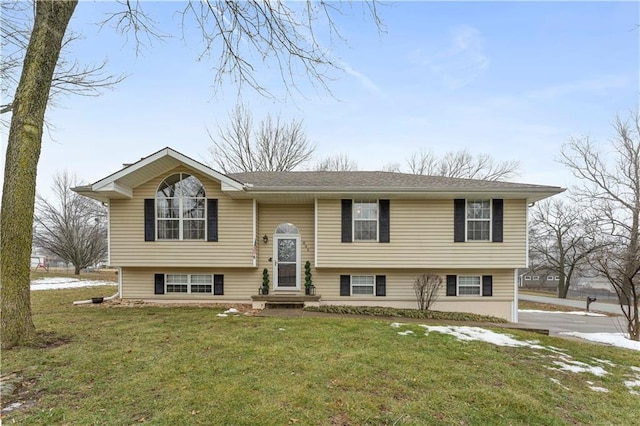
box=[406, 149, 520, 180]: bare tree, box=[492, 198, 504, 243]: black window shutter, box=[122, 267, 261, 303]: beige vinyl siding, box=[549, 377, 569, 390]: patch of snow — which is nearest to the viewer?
box=[549, 377, 569, 390]: patch of snow

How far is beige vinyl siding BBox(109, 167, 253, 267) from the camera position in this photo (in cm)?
952

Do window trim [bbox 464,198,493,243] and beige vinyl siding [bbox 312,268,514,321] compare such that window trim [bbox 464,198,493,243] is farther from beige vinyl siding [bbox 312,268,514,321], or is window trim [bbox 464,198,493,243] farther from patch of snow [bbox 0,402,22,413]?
patch of snow [bbox 0,402,22,413]

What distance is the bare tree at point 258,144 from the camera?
21.9 meters

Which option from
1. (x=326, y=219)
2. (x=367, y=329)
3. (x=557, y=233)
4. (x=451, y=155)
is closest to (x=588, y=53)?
(x=326, y=219)

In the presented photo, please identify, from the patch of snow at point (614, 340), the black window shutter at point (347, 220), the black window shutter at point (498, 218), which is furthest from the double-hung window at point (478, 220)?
the black window shutter at point (347, 220)

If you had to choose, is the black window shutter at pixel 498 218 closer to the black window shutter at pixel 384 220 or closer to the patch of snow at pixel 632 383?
the black window shutter at pixel 384 220

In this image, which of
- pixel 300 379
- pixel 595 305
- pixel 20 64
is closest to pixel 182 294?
pixel 300 379

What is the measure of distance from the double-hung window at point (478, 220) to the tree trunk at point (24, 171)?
411 inches

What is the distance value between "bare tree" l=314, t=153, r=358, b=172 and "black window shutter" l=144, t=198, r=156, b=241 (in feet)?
58.3

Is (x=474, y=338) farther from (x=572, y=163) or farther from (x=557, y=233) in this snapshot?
(x=557, y=233)

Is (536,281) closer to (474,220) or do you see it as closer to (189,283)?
(474,220)

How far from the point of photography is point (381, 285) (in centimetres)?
1012

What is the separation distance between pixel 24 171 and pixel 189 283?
5754 millimetres

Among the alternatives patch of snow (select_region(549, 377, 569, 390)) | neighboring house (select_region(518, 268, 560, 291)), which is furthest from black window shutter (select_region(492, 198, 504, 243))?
neighboring house (select_region(518, 268, 560, 291))
